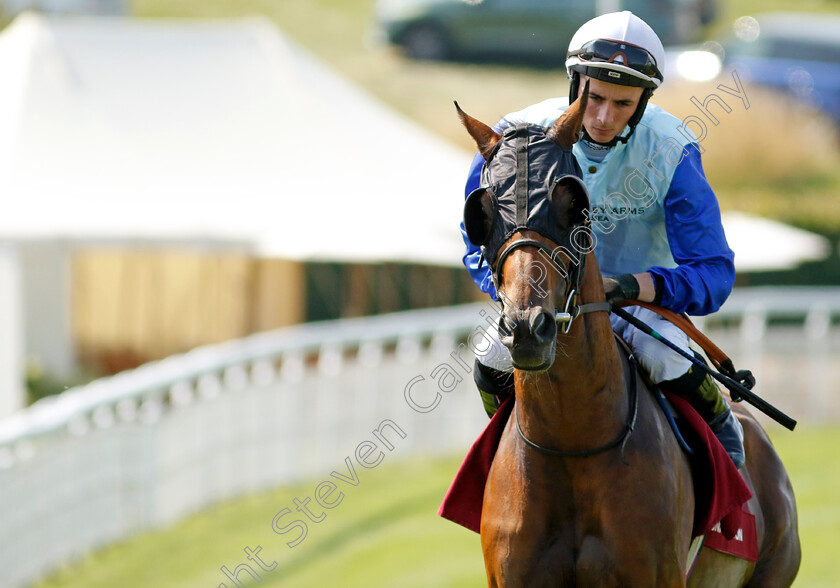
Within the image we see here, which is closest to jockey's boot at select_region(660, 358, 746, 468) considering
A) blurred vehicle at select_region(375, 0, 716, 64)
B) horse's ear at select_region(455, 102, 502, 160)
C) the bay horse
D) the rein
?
the bay horse

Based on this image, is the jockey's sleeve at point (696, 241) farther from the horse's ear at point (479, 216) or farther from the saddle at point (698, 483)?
the horse's ear at point (479, 216)

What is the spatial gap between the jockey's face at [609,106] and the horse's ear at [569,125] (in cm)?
45

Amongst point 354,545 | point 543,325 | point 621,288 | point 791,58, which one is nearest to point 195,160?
point 354,545

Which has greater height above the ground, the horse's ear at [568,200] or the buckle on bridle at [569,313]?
the horse's ear at [568,200]

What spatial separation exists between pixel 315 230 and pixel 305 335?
2.26m

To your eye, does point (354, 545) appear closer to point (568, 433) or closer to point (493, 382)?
point (493, 382)

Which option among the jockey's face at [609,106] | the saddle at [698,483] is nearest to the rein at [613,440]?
the saddle at [698,483]

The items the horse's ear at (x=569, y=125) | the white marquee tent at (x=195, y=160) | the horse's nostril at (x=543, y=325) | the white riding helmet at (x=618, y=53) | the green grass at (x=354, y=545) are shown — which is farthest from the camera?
Result: the white marquee tent at (x=195, y=160)

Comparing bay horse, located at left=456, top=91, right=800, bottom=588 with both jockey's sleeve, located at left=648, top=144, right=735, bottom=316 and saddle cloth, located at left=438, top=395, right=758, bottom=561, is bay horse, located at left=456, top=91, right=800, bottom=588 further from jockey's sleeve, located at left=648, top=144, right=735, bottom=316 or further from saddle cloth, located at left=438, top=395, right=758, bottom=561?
jockey's sleeve, located at left=648, top=144, right=735, bottom=316

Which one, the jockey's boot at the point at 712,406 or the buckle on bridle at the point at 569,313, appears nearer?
the buckle on bridle at the point at 569,313

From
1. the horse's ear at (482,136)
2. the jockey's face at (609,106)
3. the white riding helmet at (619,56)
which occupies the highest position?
the white riding helmet at (619,56)

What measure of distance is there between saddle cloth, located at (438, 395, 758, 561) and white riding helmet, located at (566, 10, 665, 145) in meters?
0.94

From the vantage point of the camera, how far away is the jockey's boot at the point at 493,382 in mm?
3557

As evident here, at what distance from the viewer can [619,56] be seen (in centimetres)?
342
